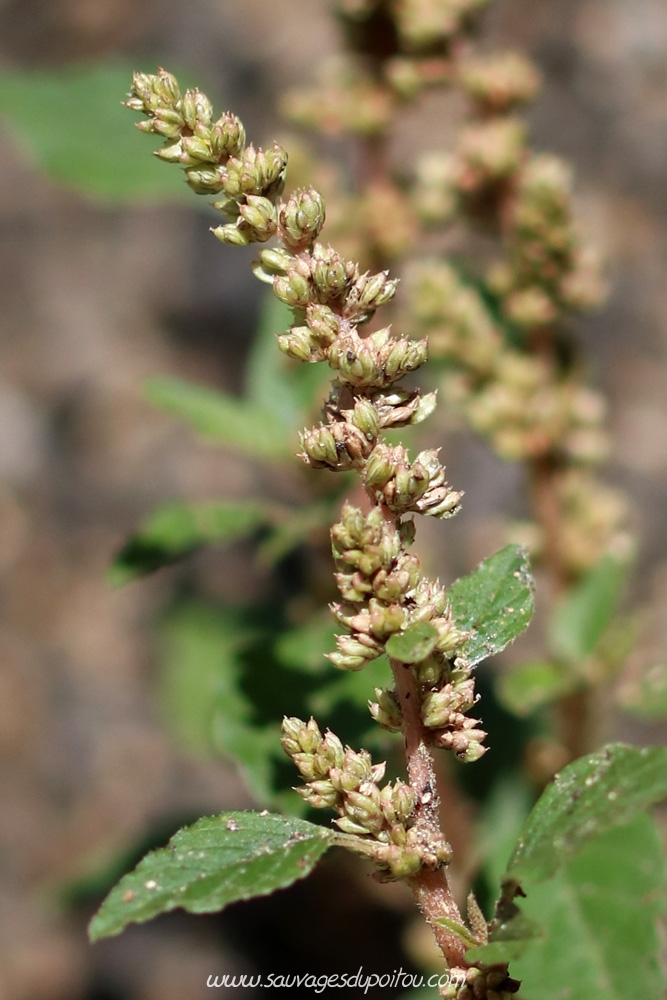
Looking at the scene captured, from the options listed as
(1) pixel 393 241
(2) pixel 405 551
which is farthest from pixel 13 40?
(2) pixel 405 551

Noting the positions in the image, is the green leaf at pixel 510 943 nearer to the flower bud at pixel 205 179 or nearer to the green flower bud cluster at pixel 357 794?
the green flower bud cluster at pixel 357 794

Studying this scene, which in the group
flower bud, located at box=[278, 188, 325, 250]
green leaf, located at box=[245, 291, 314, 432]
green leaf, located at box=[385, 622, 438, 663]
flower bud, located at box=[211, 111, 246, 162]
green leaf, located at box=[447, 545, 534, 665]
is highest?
green leaf, located at box=[245, 291, 314, 432]

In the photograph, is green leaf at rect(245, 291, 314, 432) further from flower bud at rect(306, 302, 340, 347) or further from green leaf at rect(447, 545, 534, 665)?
flower bud at rect(306, 302, 340, 347)

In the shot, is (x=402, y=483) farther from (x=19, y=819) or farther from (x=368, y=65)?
(x=19, y=819)

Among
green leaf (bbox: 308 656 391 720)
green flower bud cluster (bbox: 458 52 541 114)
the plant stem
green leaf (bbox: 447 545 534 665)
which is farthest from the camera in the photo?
green flower bud cluster (bbox: 458 52 541 114)

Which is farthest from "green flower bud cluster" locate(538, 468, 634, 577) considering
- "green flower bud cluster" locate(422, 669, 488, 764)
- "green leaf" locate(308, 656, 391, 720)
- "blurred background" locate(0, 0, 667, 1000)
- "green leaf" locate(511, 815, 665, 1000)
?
"blurred background" locate(0, 0, 667, 1000)

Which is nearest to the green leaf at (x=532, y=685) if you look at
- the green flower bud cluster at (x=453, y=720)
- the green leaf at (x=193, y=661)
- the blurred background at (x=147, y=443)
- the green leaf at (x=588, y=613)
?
the green leaf at (x=588, y=613)
